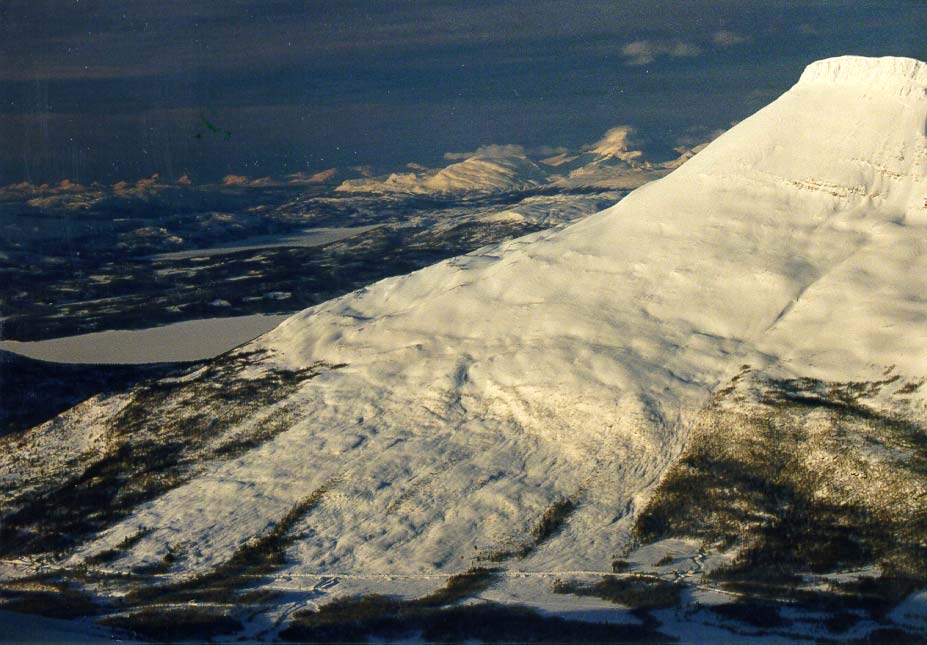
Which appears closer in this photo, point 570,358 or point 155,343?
point 570,358

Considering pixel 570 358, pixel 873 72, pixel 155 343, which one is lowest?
pixel 155 343

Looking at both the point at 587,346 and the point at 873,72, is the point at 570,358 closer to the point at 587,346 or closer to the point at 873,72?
the point at 587,346

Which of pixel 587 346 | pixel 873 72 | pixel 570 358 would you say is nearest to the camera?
pixel 570 358

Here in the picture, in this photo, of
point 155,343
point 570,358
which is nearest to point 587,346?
point 570,358

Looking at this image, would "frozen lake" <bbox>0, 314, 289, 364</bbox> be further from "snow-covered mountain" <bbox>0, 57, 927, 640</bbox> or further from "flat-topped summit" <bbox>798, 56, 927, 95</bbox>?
"flat-topped summit" <bbox>798, 56, 927, 95</bbox>

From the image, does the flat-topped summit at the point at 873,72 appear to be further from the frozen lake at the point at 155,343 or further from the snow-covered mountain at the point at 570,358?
the frozen lake at the point at 155,343

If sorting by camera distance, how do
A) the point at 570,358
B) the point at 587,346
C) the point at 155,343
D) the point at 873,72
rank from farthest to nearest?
the point at 155,343
the point at 873,72
the point at 587,346
the point at 570,358

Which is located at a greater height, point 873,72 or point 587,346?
point 873,72

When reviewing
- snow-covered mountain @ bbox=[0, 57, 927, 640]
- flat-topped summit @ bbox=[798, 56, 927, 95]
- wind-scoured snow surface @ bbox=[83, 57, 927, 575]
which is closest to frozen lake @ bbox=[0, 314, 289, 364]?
wind-scoured snow surface @ bbox=[83, 57, 927, 575]
